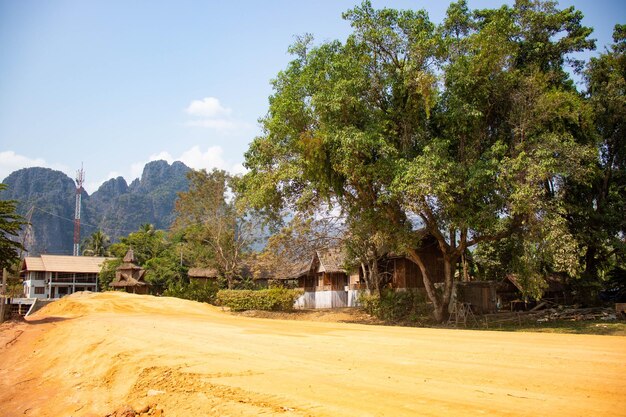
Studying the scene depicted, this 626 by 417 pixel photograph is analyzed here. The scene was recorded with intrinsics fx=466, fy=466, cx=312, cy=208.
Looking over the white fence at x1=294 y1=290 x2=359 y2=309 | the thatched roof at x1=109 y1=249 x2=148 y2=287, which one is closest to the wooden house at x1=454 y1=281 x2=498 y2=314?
the white fence at x1=294 y1=290 x2=359 y2=309

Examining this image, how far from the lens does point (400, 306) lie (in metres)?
27.4

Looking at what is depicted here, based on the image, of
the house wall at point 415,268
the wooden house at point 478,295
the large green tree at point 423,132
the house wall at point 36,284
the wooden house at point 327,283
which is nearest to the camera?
A: the large green tree at point 423,132

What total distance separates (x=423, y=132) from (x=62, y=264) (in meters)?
55.5

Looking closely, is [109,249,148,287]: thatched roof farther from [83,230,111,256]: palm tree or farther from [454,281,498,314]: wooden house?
[454,281,498,314]: wooden house

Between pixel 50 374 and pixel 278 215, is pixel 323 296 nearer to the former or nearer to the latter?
pixel 278 215

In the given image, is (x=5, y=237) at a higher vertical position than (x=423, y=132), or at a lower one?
lower

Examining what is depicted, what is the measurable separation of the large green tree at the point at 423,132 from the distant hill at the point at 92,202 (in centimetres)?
11126

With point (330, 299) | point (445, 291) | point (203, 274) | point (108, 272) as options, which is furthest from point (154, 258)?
point (445, 291)

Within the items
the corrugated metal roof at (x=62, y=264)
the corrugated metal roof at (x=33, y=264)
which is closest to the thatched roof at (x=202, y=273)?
the corrugated metal roof at (x=62, y=264)

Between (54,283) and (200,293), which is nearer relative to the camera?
(200,293)

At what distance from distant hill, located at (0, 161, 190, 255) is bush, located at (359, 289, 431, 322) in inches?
4280

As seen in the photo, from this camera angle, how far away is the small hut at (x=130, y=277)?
5225 centimetres

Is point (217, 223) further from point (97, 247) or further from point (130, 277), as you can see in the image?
point (97, 247)

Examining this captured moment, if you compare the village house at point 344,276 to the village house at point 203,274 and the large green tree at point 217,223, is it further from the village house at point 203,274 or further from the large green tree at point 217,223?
the village house at point 203,274
